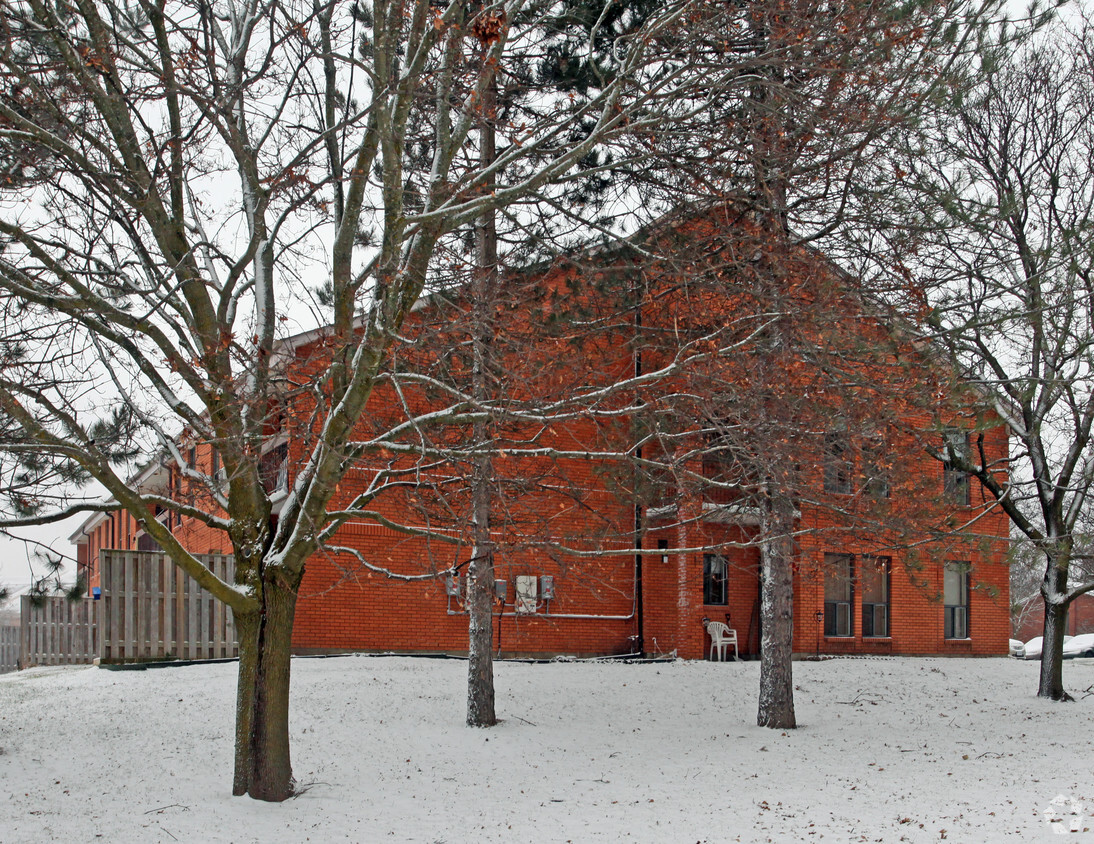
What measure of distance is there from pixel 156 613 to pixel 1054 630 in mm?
14479

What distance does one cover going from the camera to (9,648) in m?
22.1

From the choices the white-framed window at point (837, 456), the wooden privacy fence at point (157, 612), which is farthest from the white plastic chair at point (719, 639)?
the wooden privacy fence at point (157, 612)

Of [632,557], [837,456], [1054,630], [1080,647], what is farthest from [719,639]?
[1080,647]

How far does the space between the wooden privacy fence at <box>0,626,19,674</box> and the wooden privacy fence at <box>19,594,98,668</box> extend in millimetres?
1218

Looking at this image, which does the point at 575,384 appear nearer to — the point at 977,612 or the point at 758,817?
the point at 758,817

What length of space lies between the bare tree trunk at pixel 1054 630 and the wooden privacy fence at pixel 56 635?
16779 mm

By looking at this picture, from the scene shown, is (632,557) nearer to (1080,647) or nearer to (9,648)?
(9,648)

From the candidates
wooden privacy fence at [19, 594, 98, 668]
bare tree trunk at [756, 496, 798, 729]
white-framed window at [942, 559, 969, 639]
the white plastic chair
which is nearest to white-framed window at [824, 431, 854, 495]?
bare tree trunk at [756, 496, 798, 729]

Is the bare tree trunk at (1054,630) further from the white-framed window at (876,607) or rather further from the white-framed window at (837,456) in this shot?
the white-framed window at (876,607)

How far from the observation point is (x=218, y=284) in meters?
10.1

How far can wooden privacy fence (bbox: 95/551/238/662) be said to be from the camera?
634 inches

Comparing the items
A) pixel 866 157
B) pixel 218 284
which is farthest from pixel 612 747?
pixel 866 157

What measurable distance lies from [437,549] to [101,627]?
590 cm

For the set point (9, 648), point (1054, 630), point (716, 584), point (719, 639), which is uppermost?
point (716, 584)
